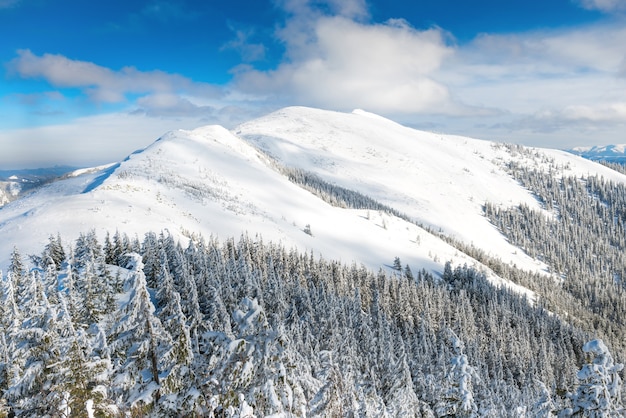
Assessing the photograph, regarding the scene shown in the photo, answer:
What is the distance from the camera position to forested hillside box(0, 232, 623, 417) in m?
12.8

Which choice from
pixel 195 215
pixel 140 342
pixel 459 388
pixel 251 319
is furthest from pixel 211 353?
pixel 195 215

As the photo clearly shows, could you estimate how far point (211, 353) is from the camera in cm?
1426

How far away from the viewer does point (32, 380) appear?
58.7 ft

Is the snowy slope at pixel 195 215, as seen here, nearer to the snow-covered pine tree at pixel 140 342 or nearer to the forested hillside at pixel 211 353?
the forested hillside at pixel 211 353

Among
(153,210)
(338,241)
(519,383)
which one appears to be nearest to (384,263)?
(338,241)

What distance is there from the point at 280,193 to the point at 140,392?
585ft

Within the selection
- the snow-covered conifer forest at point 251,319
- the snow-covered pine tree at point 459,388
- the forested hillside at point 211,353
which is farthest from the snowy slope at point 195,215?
the snow-covered pine tree at point 459,388

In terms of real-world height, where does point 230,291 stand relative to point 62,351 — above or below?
below

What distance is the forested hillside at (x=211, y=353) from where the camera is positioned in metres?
12.8

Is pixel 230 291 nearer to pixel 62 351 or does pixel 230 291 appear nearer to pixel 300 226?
pixel 62 351

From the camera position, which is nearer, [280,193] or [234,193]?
[234,193]

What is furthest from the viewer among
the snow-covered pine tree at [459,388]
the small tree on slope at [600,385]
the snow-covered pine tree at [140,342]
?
the snow-covered pine tree at [459,388]

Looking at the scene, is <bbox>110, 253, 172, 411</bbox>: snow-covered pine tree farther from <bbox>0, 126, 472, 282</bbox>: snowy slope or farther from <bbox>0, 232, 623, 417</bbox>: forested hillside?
<bbox>0, 126, 472, 282</bbox>: snowy slope

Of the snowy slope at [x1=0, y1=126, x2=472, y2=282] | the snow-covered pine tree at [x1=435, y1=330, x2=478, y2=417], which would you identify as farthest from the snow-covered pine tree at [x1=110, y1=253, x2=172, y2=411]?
the snowy slope at [x1=0, y1=126, x2=472, y2=282]
